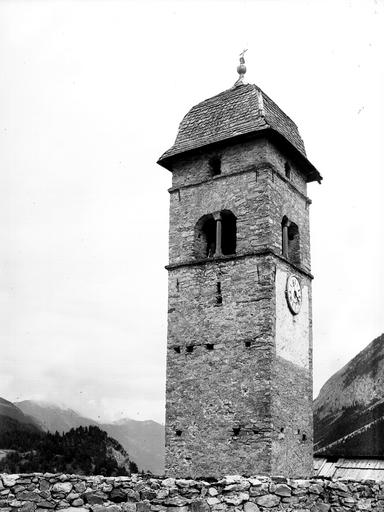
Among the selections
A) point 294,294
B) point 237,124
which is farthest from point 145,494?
point 237,124

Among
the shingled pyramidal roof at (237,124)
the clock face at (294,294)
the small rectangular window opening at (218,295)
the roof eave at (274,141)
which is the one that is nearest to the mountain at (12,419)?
the small rectangular window opening at (218,295)

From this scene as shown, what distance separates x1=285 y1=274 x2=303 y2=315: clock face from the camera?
2047 centimetres

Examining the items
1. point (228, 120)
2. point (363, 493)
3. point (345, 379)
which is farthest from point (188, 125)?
point (345, 379)

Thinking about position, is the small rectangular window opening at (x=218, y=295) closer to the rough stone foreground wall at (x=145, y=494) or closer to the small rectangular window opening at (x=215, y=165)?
the small rectangular window opening at (x=215, y=165)

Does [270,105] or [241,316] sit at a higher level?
[270,105]

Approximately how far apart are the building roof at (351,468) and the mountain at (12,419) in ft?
42.5

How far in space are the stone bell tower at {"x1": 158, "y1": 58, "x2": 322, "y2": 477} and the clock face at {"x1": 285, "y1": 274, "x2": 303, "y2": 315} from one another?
0.11ft

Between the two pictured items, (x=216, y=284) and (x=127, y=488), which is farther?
(x=216, y=284)

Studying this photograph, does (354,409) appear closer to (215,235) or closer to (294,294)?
(294,294)

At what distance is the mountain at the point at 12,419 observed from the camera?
3062cm

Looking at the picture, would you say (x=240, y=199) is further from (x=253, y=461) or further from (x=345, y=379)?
(x=345, y=379)

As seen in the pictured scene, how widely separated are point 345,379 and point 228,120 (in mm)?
19508

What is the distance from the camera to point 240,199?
20844 mm

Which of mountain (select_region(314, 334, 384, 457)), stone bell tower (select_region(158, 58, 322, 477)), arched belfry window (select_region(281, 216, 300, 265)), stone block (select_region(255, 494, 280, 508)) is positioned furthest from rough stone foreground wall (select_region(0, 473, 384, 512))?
mountain (select_region(314, 334, 384, 457))
